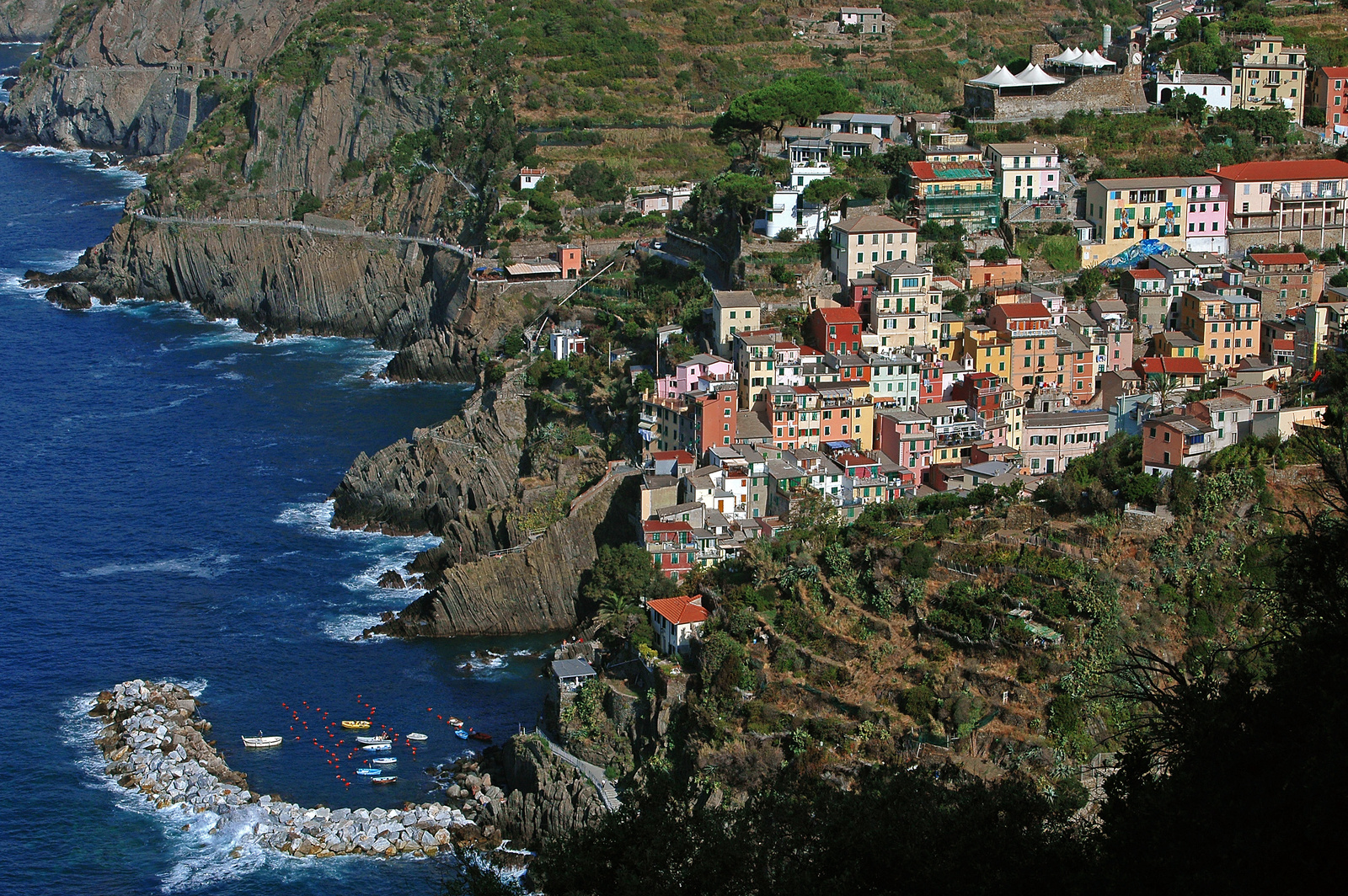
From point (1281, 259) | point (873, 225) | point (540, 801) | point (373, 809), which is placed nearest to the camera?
point (540, 801)

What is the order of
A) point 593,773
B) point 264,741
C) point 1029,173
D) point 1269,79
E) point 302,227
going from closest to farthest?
point 593,773
point 264,741
point 1029,173
point 1269,79
point 302,227

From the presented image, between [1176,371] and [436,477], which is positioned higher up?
[1176,371]

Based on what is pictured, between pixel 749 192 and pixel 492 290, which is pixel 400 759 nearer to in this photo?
pixel 749 192

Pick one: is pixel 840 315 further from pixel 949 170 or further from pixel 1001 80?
pixel 1001 80

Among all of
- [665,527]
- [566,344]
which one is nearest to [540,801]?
[665,527]

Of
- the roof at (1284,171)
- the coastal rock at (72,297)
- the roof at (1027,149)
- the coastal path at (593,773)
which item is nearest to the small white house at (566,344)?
the roof at (1027,149)

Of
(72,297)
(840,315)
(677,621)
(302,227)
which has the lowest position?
(677,621)

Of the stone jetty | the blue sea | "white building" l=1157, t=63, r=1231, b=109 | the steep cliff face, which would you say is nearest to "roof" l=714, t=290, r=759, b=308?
the blue sea
